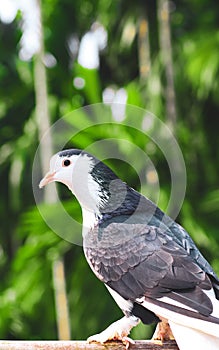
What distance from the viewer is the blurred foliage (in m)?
7.24

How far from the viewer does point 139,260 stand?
9.79 feet

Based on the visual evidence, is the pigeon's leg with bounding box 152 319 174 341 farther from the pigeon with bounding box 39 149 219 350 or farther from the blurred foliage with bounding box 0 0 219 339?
the blurred foliage with bounding box 0 0 219 339

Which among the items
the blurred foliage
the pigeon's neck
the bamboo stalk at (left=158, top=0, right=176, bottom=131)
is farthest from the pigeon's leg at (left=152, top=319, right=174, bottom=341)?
the bamboo stalk at (left=158, top=0, right=176, bottom=131)

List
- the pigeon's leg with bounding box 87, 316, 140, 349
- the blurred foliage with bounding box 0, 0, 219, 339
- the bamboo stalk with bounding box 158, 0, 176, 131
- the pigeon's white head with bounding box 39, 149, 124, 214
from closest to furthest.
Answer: the pigeon's leg with bounding box 87, 316, 140, 349, the pigeon's white head with bounding box 39, 149, 124, 214, the blurred foliage with bounding box 0, 0, 219, 339, the bamboo stalk with bounding box 158, 0, 176, 131

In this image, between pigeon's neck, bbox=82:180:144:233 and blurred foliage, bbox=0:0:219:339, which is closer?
pigeon's neck, bbox=82:180:144:233

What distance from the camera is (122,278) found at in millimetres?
2977

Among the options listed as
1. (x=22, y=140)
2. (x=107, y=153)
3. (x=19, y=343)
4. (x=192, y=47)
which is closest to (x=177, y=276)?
(x=19, y=343)

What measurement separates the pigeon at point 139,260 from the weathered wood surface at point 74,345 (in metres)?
0.03

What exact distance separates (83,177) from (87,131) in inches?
144

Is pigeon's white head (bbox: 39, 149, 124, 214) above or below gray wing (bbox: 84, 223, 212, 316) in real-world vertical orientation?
above

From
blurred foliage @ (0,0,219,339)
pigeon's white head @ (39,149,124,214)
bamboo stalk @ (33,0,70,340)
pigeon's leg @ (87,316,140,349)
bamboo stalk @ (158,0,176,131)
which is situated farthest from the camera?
bamboo stalk @ (158,0,176,131)

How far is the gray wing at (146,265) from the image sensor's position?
9.32 ft

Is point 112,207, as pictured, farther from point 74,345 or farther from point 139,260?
point 74,345

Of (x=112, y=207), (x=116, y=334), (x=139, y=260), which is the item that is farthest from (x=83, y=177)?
(x=116, y=334)
